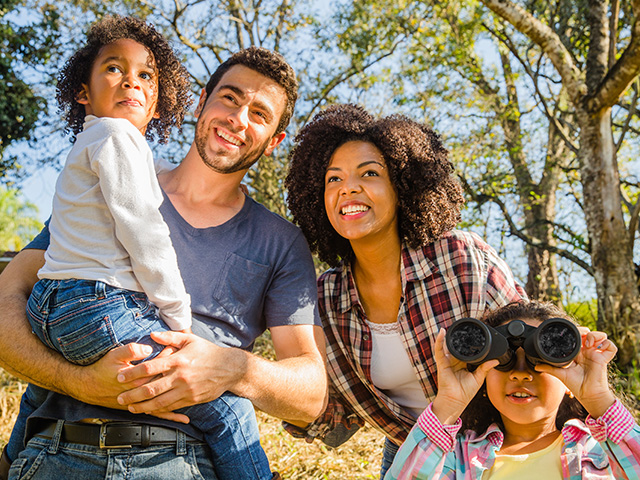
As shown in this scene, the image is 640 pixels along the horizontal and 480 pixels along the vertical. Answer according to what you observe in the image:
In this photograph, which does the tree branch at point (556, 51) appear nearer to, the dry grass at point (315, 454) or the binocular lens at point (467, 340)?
the dry grass at point (315, 454)

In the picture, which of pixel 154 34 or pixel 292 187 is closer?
pixel 154 34

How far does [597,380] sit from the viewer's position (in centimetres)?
214

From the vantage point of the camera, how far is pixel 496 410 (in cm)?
258

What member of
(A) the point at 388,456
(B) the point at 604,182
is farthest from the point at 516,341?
(B) the point at 604,182

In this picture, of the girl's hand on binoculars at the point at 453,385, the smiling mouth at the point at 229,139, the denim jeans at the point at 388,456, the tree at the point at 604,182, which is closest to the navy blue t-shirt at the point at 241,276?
the smiling mouth at the point at 229,139

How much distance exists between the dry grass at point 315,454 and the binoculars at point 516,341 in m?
2.30

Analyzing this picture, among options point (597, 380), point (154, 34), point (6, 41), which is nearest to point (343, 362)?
point (597, 380)

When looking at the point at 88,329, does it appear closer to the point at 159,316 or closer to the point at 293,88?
the point at 159,316

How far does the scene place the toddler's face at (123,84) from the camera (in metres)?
2.46

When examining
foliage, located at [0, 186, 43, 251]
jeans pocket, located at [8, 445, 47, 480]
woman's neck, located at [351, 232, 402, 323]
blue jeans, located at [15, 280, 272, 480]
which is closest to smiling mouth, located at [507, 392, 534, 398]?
woman's neck, located at [351, 232, 402, 323]

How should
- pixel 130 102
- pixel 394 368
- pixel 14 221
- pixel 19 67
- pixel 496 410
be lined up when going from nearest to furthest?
pixel 130 102 → pixel 496 410 → pixel 394 368 → pixel 19 67 → pixel 14 221

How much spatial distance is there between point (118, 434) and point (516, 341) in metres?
1.59

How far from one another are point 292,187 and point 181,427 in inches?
64.6

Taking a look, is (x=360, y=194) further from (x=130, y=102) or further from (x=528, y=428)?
(x=528, y=428)
